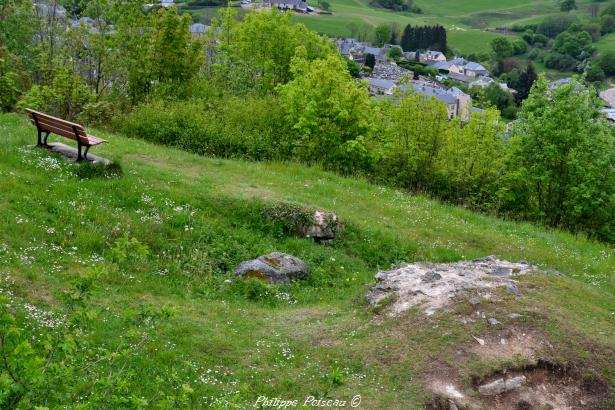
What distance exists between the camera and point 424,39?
607ft

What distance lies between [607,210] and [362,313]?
2153cm

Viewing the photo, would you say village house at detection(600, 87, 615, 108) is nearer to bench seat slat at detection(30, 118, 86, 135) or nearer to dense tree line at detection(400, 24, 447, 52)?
dense tree line at detection(400, 24, 447, 52)

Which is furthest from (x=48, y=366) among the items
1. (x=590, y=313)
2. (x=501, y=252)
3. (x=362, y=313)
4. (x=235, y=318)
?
(x=501, y=252)

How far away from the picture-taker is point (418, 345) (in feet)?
36.8

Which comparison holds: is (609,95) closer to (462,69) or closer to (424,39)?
(462,69)

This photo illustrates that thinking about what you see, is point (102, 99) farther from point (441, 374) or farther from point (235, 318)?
point (441, 374)

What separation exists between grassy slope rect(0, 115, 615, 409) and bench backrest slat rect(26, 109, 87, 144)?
916 mm

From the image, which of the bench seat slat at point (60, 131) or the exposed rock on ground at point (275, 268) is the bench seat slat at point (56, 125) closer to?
the bench seat slat at point (60, 131)

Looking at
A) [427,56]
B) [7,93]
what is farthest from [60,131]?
[427,56]

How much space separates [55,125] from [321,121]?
14685 mm

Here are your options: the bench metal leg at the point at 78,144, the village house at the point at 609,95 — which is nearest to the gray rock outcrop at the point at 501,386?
the bench metal leg at the point at 78,144

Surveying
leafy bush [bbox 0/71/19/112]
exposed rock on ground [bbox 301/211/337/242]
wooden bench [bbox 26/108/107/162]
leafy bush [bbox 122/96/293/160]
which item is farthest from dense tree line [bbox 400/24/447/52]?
wooden bench [bbox 26/108/107/162]

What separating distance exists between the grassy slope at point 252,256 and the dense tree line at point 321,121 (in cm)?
522

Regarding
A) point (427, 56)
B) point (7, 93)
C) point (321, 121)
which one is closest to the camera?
point (7, 93)
